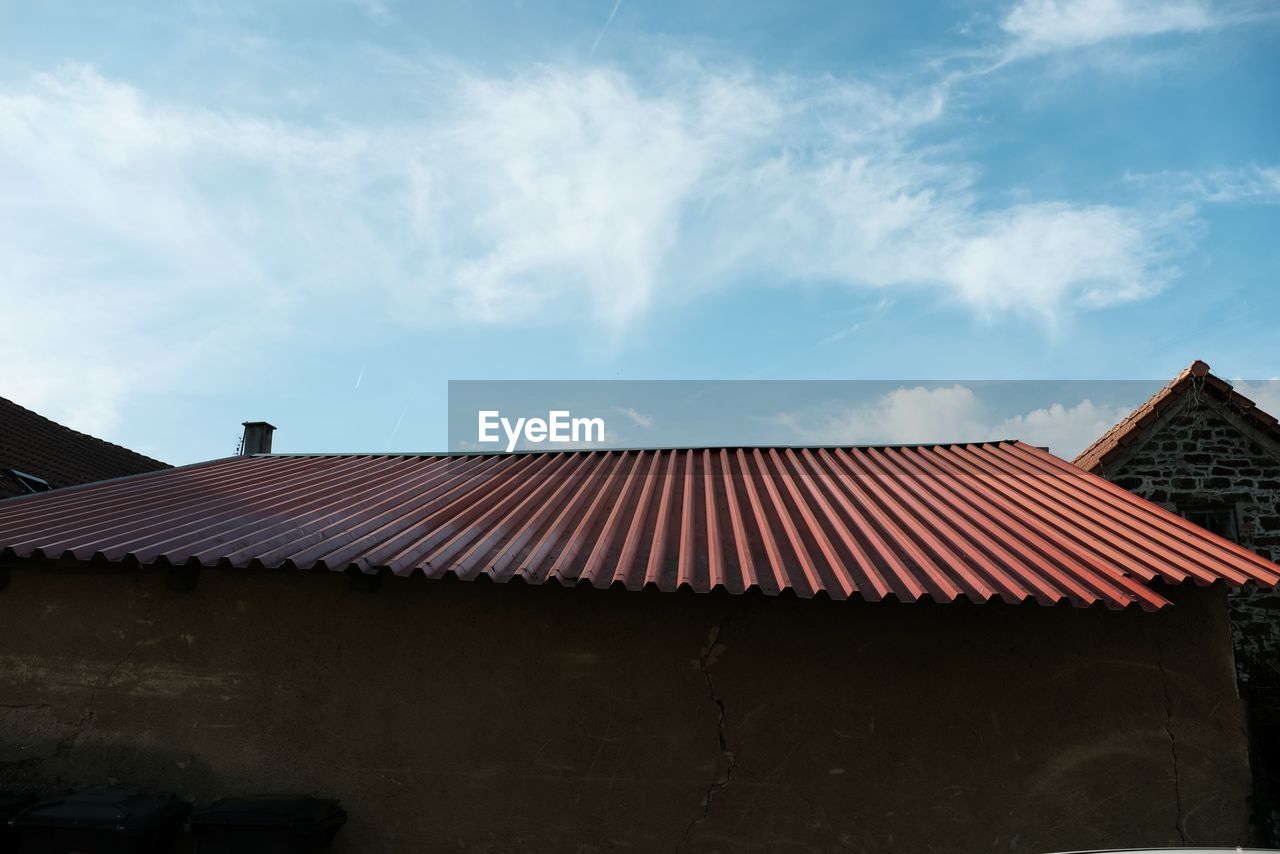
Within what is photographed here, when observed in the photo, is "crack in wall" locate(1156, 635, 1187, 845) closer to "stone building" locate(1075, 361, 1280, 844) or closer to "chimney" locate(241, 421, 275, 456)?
"stone building" locate(1075, 361, 1280, 844)

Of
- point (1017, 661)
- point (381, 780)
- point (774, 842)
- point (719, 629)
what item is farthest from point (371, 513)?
point (1017, 661)

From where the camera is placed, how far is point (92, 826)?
484cm

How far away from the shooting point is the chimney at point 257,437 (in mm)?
14031

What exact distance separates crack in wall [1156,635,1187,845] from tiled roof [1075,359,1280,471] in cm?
514

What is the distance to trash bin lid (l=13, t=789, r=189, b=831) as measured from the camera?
4848 mm

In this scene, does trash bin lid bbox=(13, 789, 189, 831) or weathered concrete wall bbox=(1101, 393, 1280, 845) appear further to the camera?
weathered concrete wall bbox=(1101, 393, 1280, 845)

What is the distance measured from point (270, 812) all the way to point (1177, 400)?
11.2m

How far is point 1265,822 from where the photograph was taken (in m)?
5.12

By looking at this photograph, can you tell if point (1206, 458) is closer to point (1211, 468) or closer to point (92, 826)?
point (1211, 468)

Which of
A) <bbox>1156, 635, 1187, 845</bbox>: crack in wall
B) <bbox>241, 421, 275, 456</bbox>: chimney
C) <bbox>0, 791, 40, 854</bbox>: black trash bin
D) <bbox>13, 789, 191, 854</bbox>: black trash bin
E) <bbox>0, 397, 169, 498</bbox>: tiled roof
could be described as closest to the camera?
<bbox>13, 789, 191, 854</bbox>: black trash bin

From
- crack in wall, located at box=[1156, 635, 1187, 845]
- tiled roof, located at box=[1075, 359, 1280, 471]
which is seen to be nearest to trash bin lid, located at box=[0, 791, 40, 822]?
crack in wall, located at box=[1156, 635, 1187, 845]

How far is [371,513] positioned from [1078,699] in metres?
6.05

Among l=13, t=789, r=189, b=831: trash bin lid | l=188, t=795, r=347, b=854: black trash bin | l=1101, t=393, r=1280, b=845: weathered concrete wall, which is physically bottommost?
l=188, t=795, r=347, b=854: black trash bin

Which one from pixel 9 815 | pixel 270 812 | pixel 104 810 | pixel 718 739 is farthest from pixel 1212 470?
pixel 9 815
